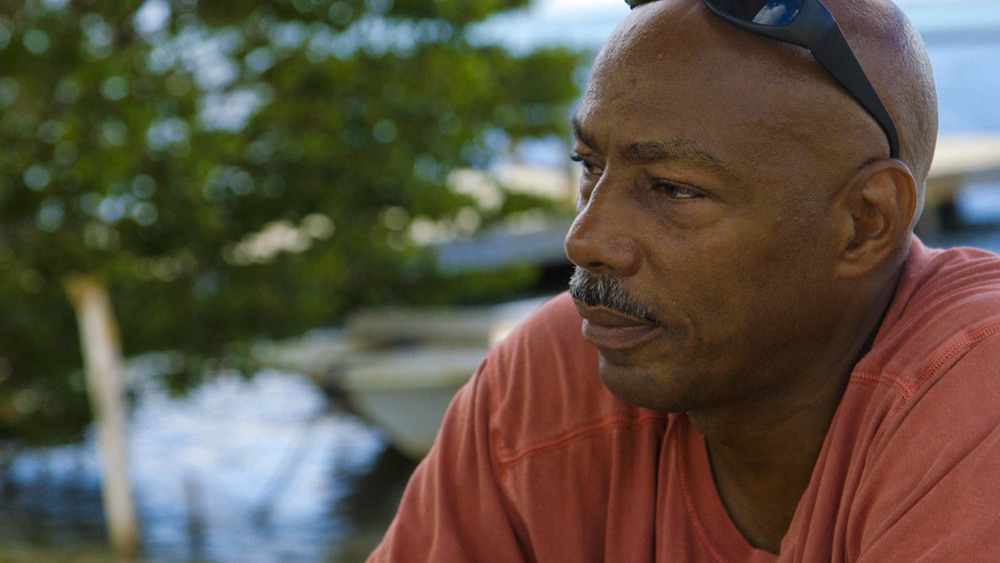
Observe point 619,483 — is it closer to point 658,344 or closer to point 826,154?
point 658,344

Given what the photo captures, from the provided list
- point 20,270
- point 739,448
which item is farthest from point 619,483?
point 20,270

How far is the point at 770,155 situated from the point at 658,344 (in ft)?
0.66

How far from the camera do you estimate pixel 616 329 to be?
111 cm

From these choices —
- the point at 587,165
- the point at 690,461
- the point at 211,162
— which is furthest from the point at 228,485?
the point at 587,165

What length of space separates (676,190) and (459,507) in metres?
0.48

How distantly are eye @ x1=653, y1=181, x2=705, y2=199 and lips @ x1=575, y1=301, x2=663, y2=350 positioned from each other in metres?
0.12

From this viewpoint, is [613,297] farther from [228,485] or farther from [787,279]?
[228,485]

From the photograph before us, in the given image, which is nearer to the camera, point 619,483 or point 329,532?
point 619,483

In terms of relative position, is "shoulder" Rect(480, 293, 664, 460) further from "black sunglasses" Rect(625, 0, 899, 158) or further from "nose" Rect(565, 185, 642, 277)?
"black sunglasses" Rect(625, 0, 899, 158)

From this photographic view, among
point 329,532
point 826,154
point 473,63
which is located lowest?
point 329,532

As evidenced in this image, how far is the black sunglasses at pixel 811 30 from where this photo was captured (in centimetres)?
104

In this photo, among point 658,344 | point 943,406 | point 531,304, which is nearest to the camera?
point 943,406

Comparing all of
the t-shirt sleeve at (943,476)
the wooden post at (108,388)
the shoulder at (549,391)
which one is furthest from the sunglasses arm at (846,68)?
the wooden post at (108,388)

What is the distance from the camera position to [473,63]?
510 cm
